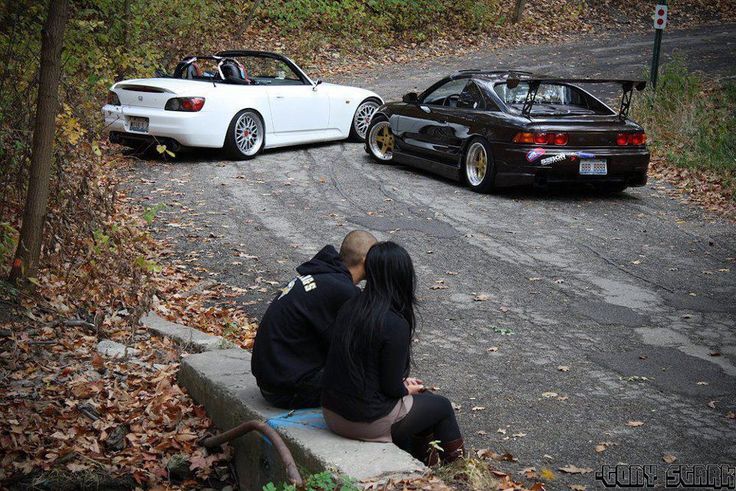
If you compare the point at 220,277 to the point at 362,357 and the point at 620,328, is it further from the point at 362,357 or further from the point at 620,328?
the point at 362,357

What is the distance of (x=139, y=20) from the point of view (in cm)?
1644

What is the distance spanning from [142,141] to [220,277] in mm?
5365

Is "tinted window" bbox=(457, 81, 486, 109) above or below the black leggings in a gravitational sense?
above

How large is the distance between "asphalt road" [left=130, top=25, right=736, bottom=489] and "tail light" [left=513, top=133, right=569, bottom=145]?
2.76 ft

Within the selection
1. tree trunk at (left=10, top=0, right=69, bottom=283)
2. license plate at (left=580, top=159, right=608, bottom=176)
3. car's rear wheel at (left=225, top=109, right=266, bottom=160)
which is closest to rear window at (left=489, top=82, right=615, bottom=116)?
license plate at (left=580, top=159, right=608, bottom=176)

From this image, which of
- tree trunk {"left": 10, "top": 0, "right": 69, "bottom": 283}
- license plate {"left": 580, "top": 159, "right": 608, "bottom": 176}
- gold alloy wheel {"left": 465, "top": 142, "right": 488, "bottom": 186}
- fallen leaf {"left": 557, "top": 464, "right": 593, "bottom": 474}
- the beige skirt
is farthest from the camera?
gold alloy wheel {"left": 465, "top": 142, "right": 488, "bottom": 186}

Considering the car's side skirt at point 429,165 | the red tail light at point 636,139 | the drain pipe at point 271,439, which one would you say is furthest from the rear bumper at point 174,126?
the drain pipe at point 271,439

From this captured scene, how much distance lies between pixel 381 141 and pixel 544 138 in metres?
3.40

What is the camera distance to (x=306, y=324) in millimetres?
4891

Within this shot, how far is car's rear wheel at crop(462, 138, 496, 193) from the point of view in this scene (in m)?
11.6

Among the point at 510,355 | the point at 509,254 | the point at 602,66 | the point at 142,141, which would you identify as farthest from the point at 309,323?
the point at 602,66

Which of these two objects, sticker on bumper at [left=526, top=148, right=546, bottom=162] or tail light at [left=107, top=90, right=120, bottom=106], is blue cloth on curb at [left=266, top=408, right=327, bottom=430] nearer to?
sticker on bumper at [left=526, top=148, right=546, bottom=162]

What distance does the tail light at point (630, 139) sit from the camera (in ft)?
37.2

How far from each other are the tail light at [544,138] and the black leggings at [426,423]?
269 inches
